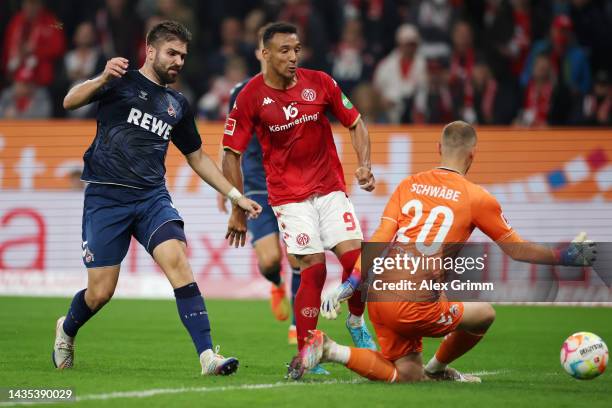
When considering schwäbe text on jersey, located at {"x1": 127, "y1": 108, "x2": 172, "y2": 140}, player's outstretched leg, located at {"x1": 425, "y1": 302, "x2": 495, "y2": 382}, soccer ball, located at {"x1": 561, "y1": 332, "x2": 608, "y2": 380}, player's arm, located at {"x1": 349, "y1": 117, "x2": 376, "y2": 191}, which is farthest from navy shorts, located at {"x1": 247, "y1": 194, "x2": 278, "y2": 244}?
soccer ball, located at {"x1": 561, "y1": 332, "x2": 608, "y2": 380}

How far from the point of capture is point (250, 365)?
8.65m

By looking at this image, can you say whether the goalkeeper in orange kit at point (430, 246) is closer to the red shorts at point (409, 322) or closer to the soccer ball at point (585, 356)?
the red shorts at point (409, 322)

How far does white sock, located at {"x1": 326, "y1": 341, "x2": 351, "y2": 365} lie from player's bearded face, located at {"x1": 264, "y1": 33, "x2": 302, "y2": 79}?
2365 mm

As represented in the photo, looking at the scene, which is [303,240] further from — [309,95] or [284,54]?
[284,54]

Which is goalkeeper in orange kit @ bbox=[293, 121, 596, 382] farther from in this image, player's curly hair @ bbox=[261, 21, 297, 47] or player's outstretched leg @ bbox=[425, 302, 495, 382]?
player's curly hair @ bbox=[261, 21, 297, 47]

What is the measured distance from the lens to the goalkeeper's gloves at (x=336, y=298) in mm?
6933

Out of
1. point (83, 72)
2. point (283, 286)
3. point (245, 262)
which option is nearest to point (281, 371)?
point (283, 286)

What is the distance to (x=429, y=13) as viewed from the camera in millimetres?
18750

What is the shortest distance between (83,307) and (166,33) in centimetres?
215

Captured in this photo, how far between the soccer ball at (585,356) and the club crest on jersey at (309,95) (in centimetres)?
272

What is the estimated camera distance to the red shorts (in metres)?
7.22

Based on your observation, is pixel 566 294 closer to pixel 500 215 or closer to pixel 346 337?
pixel 346 337

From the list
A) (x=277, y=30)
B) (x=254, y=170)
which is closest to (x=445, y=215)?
(x=277, y=30)

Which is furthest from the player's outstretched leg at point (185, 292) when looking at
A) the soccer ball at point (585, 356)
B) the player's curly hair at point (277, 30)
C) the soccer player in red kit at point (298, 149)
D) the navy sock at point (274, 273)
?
the navy sock at point (274, 273)
